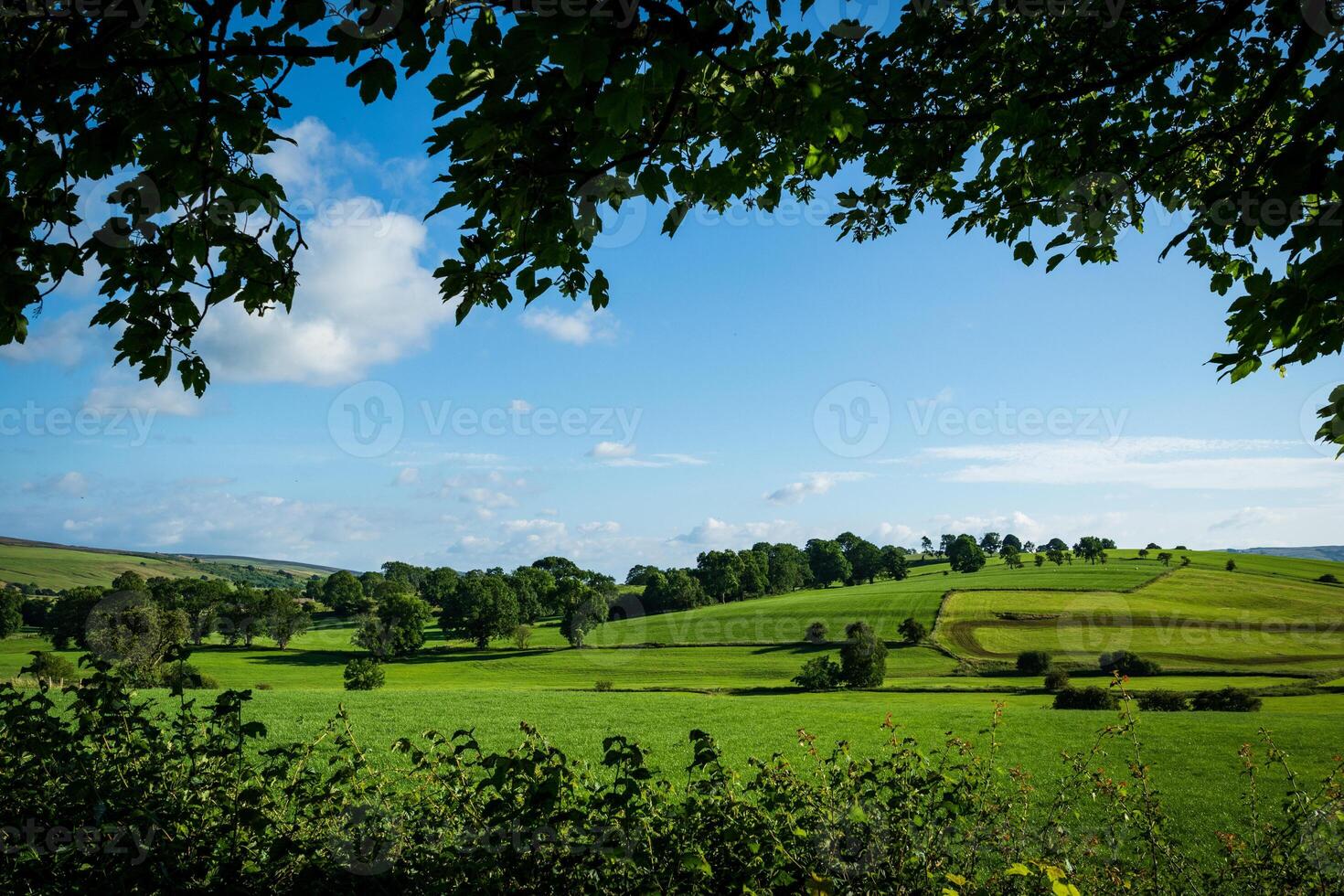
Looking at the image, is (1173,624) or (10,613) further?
(10,613)

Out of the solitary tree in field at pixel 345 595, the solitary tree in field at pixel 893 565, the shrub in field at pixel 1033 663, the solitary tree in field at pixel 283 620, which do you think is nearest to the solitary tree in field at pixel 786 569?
the solitary tree in field at pixel 893 565

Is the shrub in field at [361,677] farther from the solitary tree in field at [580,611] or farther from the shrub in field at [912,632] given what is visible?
the shrub in field at [912,632]

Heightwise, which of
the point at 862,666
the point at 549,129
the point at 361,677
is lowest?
the point at 862,666

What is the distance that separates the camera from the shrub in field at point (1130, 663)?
5462 centimetres

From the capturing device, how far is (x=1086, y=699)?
37.7 metres

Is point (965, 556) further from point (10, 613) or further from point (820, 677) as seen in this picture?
point (10, 613)

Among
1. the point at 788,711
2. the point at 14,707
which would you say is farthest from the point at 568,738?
the point at 14,707

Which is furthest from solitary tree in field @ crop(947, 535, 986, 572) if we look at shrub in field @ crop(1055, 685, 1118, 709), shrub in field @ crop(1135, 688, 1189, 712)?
shrub in field @ crop(1055, 685, 1118, 709)

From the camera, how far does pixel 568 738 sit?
947 inches

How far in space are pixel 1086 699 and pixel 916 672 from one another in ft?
71.7

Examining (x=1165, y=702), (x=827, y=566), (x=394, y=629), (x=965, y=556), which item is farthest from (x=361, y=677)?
(x=965, y=556)

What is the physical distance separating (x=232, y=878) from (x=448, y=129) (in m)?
4.76

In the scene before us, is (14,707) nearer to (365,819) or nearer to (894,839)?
(365,819)

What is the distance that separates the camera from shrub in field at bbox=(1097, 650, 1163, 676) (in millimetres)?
54625
